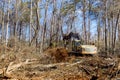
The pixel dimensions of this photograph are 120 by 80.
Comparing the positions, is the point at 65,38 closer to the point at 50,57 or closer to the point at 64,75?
the point at 50,57

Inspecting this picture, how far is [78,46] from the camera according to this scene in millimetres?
19453

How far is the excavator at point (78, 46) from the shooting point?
18.7 metres

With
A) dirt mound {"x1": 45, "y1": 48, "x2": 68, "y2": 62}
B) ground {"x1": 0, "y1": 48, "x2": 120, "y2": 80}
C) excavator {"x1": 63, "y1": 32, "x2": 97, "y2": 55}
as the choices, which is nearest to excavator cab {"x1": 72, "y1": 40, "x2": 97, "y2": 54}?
excavator {"x1": 63, "y1": 32, "x2": 97, "y2": 55}

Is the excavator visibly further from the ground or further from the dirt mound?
the ground

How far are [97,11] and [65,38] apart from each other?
2092 cm

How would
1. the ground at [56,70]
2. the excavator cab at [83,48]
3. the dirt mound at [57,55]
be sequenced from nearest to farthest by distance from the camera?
1. the ground at [56,70]
2. the dirt mound at [57,55]
3. the excavator cab at [83,48]

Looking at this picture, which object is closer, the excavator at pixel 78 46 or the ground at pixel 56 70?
the ground at pixel 56 70

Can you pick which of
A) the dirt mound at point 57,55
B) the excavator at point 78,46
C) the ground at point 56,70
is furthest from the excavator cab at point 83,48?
the ground at point 56,70

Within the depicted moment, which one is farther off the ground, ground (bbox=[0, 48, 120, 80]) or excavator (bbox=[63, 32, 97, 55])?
excavator (bbox=[63, 32, 97, 55])

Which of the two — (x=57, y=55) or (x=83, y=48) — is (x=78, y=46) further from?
(x=57, y=55)

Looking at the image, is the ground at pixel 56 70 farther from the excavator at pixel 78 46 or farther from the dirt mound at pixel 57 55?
the excavator at pixel 78 46

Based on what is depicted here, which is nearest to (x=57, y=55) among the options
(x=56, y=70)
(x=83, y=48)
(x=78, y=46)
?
(x=56, y=70)

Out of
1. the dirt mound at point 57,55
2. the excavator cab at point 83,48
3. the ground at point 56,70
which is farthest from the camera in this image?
the excavator cab at point 83,48

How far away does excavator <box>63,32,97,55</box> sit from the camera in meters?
18.7
